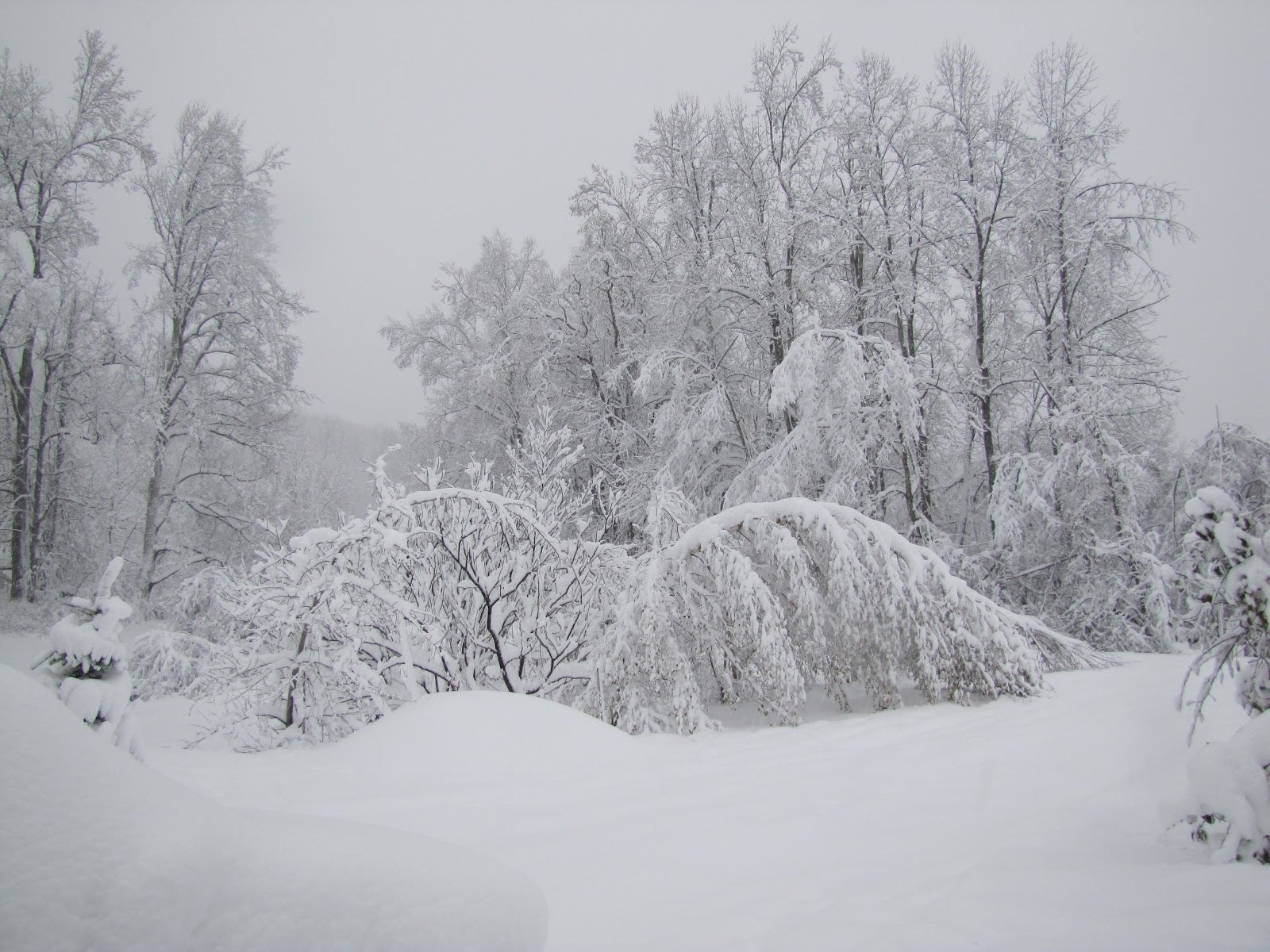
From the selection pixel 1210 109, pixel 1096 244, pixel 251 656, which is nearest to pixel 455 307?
pixel 251 656

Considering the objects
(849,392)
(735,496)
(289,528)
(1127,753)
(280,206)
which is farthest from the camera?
(289,528)

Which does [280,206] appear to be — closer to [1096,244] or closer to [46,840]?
[46,840]

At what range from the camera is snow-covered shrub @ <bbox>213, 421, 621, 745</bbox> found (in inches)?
196

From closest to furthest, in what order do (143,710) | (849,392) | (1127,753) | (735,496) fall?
1. (1127,753)
2. (143,710)
3. (849,392)
4. (735,496)

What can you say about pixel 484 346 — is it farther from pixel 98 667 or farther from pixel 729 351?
pixel 98 667

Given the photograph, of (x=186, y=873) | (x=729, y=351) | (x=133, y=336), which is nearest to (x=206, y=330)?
(x=133, y=336)

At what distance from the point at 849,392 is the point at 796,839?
800 centimetres

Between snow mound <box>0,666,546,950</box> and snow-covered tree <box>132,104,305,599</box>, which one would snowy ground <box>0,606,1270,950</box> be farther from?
snow-covered tree <box>132,104,305,599</box>

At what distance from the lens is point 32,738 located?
1.13 m

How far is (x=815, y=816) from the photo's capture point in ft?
8.66

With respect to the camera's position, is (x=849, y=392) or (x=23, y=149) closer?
(x=849, y=392)

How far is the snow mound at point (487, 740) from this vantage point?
3582 millimetres

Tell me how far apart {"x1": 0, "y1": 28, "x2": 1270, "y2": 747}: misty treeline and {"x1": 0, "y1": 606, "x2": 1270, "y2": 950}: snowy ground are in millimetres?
2707

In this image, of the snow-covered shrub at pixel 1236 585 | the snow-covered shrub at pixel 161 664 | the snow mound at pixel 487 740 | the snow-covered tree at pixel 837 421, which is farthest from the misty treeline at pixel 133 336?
the snow-covered shrub at pixel 1236 585
